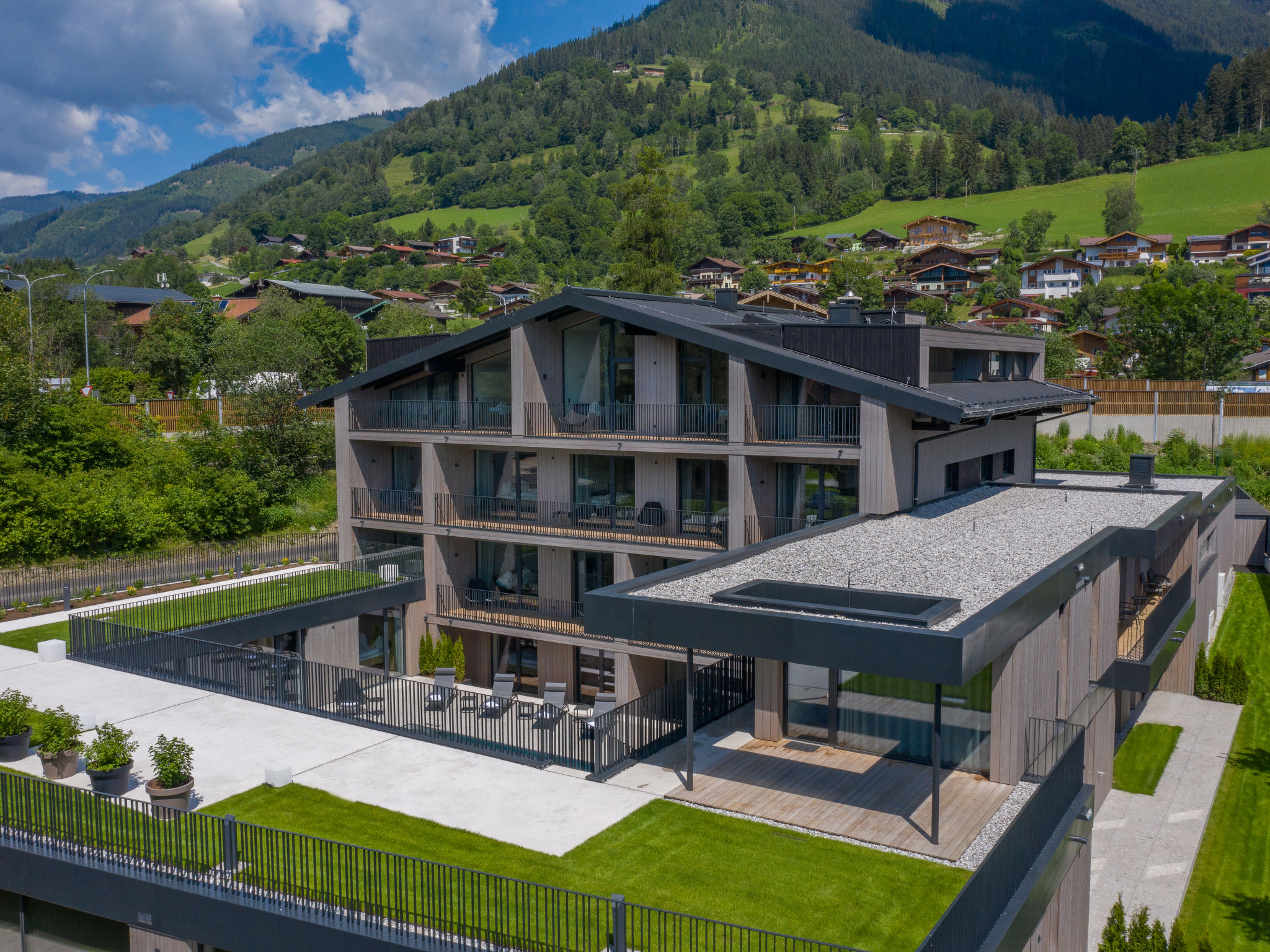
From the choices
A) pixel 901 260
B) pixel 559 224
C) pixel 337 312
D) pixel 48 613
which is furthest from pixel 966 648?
pixel 559 224

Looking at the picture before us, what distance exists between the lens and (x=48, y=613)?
28875 mm

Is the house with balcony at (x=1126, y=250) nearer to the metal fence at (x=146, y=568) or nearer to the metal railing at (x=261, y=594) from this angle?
the metal fence at (x=146, y=568)

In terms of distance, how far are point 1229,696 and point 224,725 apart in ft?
84.5

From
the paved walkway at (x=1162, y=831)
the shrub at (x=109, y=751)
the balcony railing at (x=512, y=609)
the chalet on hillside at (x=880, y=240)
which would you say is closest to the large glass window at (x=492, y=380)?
the balcony railing at (x=512, y=609)

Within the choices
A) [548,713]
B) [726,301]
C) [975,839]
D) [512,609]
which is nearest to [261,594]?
[512,609]

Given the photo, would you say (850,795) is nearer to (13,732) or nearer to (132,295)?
(13,732)

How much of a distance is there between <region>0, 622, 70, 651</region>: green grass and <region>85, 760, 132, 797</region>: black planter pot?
10956mm

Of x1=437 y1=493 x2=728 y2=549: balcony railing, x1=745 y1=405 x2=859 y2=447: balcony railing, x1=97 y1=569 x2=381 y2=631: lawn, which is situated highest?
x1=745 y1=405 x2=859 y2=447: balcony railing

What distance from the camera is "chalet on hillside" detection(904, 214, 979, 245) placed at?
154375mm

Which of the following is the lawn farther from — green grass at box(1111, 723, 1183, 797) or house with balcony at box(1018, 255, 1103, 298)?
house with balcony at box(1018, 255, 1103, 298)

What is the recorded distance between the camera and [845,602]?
15.5 meters

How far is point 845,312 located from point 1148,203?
15189cm

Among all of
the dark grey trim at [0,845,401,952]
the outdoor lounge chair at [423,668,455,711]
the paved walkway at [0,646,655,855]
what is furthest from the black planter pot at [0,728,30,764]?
the outdoor lounge chair at [423,668,455,711]

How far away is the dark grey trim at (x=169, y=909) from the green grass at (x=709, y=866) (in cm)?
210
